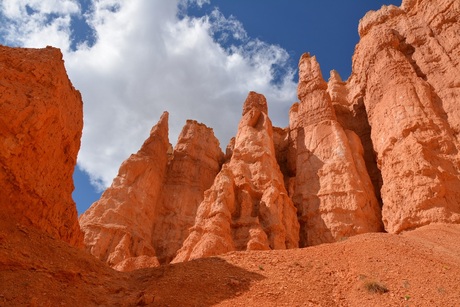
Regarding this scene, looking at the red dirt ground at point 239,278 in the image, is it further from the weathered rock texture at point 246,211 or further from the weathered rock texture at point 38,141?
the weathered rock texture at point 246,211

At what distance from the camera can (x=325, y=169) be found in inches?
1281

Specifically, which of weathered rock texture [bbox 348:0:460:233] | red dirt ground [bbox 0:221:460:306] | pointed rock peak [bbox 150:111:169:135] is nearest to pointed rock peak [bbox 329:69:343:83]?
weathered rock texture [bbox 348:0:460:233]

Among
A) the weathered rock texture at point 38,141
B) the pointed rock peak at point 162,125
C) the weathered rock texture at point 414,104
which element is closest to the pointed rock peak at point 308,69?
the weathered rock texture at point 414,104

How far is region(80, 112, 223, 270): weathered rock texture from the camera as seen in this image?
3247 centimetres

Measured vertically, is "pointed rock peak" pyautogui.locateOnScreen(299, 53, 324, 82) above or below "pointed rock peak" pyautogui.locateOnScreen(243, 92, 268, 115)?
above

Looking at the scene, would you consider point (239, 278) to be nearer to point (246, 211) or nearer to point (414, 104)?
point (246, 211)

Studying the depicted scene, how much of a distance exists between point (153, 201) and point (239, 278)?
27590 millimetres

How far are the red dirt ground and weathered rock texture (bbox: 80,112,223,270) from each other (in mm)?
16016

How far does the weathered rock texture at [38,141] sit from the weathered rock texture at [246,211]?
10.1 metres

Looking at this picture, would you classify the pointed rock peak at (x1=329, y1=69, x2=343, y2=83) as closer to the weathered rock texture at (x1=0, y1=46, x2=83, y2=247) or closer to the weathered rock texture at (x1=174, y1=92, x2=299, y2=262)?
the weathered rock texture at (x1=174, y1=92, x2=299, y2=262)

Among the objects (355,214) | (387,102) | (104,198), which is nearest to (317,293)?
(355,214)

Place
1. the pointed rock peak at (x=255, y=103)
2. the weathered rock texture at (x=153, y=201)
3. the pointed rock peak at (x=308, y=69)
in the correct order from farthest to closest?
the pointed rock peak at (x=308, y=69), the pointed rock peak at (x=255, y=103), the weathered rock texture at (x=153, y=201)

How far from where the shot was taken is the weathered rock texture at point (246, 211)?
24.6m

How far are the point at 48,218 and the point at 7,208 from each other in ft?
6.31
